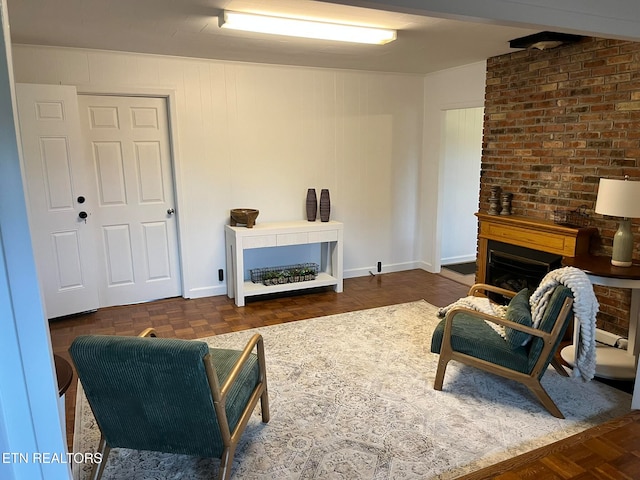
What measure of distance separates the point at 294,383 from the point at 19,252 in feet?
6.44

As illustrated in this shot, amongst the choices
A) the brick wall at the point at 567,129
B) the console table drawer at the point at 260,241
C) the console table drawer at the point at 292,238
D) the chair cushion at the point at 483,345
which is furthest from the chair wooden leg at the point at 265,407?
the brick wall at the point at 567,129

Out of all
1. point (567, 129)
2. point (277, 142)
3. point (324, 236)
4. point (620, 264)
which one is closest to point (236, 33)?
point (277, 142)

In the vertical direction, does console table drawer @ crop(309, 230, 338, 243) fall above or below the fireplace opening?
above

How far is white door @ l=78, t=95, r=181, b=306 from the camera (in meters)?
4.18

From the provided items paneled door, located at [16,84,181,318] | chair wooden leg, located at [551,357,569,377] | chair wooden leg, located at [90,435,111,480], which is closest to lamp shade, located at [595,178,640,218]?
chair wooden leg, located at [551,357,569,377]

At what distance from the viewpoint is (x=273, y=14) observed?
3.03m

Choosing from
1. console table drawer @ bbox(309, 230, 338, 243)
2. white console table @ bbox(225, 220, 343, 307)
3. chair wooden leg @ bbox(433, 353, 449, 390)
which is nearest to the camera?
chair wooden leg @ bbox(433, 353, 449, 390)

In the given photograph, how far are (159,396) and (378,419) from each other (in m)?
1.28

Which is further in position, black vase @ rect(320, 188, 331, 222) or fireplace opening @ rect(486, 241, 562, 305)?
black vase @ rect(320, 188, 331, 222)

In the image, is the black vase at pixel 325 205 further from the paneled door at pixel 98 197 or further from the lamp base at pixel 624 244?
the lamp base at pixel 624 244

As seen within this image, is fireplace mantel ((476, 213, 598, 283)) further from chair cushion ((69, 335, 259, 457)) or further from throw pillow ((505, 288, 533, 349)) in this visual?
chair cushion ((69, 335, 259, 457))

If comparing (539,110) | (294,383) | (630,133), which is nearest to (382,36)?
(539,110)

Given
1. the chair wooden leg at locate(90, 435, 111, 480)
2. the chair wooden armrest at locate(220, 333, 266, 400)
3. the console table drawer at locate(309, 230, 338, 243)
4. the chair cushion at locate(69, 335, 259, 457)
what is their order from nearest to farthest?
the chair cushion at locate(69, 335, 259, 457) < the chair wooden armrest at locate(220, 333, 266, 400) < the chair wooden leg at locate(90, 435, 111, 480) < the console table drawer at locate(309, 230, 338, 243)

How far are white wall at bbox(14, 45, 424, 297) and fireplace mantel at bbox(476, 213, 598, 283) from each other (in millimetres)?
1385
